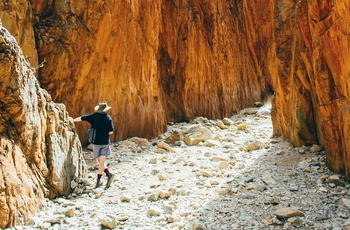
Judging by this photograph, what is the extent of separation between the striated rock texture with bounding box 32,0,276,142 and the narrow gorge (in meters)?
0.04

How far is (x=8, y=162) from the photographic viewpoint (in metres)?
4.19

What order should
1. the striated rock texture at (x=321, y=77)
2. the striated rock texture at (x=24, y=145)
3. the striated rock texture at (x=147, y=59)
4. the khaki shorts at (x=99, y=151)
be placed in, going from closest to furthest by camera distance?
the striated rock texture at (x=24, y=145) → the striated rock texture at (x=321, y=77) → the khaki shorts at (x=99, y=151) → the striated rock texture at (x=147, y=59)

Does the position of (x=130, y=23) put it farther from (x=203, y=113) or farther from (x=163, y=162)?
(x=203, y=113)

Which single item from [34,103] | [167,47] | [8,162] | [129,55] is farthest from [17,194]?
[167,47]

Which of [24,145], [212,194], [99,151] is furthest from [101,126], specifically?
[212,194]

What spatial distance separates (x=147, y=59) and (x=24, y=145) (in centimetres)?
745

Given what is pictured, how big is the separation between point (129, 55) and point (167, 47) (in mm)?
4510

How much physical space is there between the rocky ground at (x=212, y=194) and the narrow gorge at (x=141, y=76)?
1.41ft

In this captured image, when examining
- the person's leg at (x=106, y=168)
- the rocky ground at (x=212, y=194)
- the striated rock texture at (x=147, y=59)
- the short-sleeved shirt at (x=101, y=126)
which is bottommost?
the rocky ground at (x=212, y=194)

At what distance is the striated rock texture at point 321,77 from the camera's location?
4.89 metres

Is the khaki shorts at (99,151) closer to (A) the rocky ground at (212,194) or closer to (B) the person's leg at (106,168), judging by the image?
(B) the person's leg at (106,168)

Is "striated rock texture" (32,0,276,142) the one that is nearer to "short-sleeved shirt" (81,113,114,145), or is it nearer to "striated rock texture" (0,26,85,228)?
"short-sleeved shirt" (81,113,114,145)

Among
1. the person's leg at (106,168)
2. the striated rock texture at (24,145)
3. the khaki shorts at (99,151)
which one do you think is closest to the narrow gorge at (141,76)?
the striated rock texture at (24,145)

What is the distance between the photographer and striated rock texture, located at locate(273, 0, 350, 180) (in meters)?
4.89
